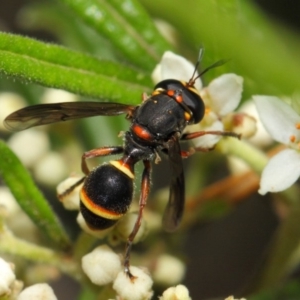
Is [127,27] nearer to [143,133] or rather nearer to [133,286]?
[143,133]

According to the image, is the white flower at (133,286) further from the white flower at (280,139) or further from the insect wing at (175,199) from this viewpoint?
the white flower at (280,139)

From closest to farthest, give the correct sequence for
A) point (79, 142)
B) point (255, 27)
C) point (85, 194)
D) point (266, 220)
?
point (85, 194) < point (255, 27) < point (79, 142) < point (266, 220)

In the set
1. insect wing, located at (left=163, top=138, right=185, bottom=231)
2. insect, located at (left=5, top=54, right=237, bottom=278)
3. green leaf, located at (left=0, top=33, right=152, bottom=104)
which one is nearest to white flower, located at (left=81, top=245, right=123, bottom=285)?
insect, located at (left=5, top=54, right=237, bottom=278)

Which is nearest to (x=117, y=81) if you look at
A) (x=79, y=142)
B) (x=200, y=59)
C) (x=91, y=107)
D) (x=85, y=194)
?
(x=91, y=107)

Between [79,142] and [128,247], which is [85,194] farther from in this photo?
[79,142]

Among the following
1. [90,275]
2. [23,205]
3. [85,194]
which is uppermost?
[23,205]

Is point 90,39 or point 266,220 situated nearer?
point 90,39

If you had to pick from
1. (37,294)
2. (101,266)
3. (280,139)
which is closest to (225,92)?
(280,139)

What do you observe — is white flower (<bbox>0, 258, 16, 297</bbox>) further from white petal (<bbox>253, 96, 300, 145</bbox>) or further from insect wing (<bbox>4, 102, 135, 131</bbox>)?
white petal (<bbox>253, 96, 300, 145</bbox>)
